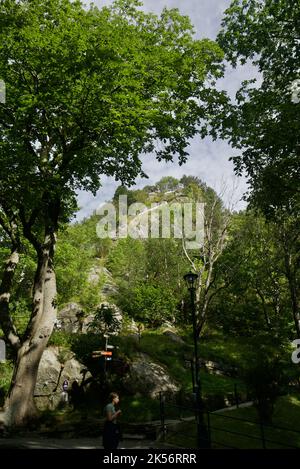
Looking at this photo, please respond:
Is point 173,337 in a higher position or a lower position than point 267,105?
lower

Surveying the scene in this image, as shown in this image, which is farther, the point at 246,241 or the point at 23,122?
the point at 246,241

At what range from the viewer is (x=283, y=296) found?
115 ft

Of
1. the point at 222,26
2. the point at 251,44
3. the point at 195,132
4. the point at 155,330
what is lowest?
the point at 155,330

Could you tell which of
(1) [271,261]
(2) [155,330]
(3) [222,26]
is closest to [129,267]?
(2) [155,330]

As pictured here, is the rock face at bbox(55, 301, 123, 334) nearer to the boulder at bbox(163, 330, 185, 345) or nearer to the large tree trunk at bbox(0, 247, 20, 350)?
the boulder at bbox(163, 330, 185, 345)

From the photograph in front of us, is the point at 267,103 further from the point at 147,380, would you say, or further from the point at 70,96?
the point at 147,380

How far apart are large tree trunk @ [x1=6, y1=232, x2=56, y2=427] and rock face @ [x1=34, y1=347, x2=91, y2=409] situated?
5.38 meters

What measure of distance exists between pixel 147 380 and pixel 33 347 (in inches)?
317

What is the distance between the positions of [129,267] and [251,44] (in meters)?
31.3
